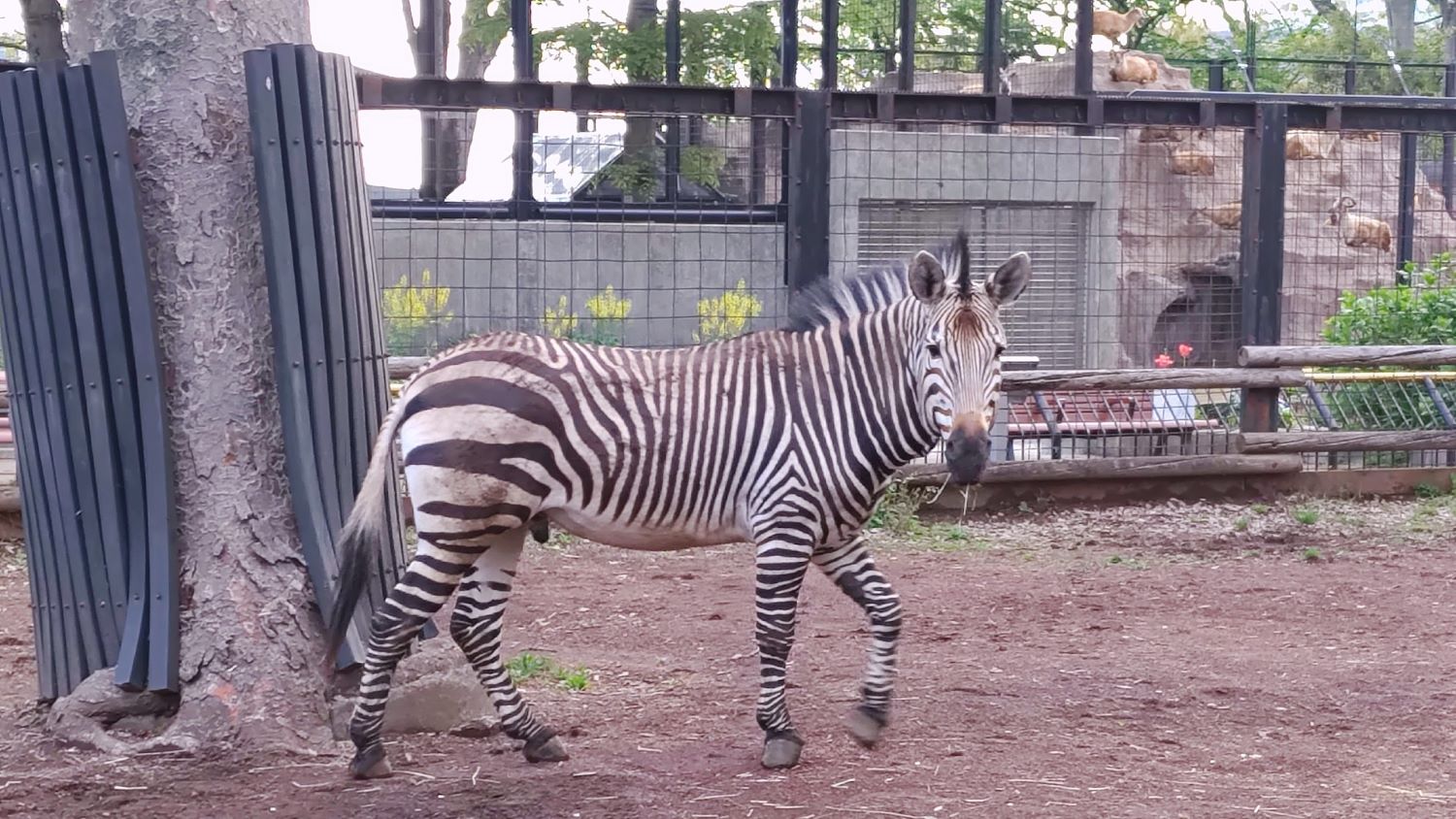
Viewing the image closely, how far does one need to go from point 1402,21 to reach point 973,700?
122 ft

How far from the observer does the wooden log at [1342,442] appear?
10.3 m

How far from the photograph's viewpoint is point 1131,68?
66.6 ft

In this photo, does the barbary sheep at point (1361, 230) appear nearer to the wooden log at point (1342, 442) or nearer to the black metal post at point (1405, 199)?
the black metal post at point (1405, 199)

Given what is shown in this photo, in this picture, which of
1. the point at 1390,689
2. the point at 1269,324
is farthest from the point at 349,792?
the point at 1269,324

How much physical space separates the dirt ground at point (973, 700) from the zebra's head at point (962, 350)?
1057 mm

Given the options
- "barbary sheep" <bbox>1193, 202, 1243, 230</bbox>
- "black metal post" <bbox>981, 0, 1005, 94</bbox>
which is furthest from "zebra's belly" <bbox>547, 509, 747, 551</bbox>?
"black metal post" <bbox>981, 0, 1005, 94</bbox>

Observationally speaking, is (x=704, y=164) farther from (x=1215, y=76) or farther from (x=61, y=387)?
(x=1215, y=76)

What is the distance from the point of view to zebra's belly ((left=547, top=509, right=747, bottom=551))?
191 inches

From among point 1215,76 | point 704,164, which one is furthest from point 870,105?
point 1215,76

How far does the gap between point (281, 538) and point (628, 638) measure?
82.6 inches

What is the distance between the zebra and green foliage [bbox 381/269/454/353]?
4.80 meters

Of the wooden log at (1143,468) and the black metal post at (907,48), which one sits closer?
the wooden log at (1143,468)

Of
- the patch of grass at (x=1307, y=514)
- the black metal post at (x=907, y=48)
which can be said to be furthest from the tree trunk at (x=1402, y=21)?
the patch of grass at (x=1307, y=514)

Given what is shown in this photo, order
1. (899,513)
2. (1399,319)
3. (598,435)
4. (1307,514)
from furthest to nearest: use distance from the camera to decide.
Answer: (1399,319)
(1307,514)
(899,513)
(598,435)
